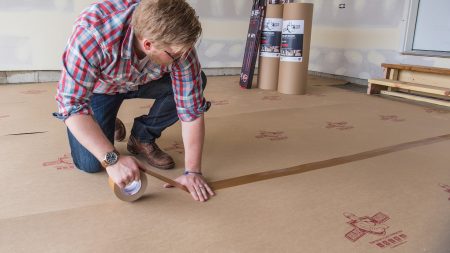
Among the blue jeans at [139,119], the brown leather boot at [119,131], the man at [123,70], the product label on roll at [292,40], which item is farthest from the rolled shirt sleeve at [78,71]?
the product label on roll at [292,40]

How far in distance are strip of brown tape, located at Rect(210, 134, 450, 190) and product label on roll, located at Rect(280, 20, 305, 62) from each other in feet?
4.70

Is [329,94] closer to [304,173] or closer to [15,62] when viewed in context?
[304,173]

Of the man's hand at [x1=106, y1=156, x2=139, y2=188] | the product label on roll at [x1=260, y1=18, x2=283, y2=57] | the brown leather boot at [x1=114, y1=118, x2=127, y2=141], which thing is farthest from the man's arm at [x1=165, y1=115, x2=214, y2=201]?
the product label on roll at [x1=260, y1=18, x2=283, y2=57]

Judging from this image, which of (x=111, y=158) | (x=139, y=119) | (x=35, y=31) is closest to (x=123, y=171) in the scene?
(x=111, y=158)

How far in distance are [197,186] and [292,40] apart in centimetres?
223

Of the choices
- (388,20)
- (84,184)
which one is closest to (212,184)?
(84,184)

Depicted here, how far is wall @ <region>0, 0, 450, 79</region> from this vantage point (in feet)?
10.4

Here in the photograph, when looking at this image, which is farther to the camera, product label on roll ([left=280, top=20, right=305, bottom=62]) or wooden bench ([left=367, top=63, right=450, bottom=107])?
product label on roll ([left=280, top=20, right=305, bottom=62])

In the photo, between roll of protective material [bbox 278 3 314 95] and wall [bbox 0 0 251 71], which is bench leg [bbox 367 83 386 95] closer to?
roll of protective material [bbox 278 3 314 95]

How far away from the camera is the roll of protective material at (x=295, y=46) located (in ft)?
10.2

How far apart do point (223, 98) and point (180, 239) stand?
6.60 feet

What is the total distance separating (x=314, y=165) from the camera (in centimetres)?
158

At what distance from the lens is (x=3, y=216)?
1.08 metres

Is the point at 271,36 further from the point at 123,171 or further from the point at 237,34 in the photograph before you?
the point at 123,171
